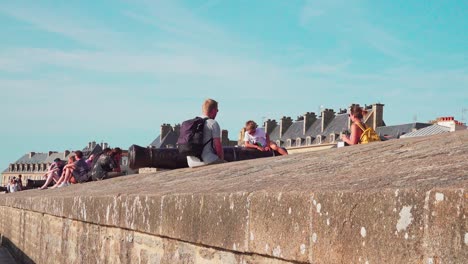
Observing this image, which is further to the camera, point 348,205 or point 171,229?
point 171,229

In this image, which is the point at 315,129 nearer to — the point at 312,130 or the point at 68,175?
the point at 312,130

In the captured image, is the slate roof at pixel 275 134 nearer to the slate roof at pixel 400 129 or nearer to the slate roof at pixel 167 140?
the slate roof at pixel 167 140

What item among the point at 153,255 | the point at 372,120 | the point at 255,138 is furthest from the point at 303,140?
the point at 153,255

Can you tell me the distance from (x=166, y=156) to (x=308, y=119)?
75.0 meters

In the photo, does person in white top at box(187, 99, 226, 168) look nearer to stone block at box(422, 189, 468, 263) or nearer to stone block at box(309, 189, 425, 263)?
stone block at box(309, 189, 425, 263)

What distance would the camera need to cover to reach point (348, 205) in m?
1.91

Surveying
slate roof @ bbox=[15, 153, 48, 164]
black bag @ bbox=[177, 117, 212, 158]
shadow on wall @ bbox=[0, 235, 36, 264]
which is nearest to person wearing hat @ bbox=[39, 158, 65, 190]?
shadow on wall @ bbox=[0, 235, 36, 264]

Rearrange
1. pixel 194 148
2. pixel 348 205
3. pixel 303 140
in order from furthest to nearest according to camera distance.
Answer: pixel 303 140 < pixel 194 148 < pixel 348 205

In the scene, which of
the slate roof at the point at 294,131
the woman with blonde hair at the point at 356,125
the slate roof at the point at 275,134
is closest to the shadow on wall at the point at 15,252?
the woman with blonde hair at the point at 356,125

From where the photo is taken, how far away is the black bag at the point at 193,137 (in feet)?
23.4

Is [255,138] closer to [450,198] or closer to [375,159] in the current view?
[375,159]

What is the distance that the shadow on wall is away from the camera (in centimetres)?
1092

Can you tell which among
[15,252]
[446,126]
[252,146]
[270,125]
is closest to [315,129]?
[270,125]

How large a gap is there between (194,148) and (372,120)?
6706cm
